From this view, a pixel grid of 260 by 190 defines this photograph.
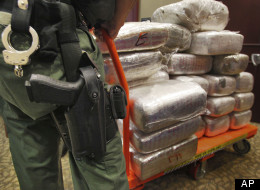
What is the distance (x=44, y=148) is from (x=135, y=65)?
0.58 meters

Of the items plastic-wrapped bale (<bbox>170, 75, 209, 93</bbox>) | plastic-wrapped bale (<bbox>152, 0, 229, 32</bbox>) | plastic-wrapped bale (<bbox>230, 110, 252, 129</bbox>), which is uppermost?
plastic-wrapped bale (<bbox>152, 0, 229, 32</bbox>)

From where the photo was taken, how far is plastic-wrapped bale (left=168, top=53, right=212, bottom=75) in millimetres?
1247

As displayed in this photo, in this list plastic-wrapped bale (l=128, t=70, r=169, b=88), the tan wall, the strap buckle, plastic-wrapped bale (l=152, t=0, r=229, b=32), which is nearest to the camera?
the strap buckle

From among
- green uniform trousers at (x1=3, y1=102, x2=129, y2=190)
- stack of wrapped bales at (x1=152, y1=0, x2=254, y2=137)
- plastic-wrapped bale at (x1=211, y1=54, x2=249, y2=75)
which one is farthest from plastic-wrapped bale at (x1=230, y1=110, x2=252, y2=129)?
green uniform trousers at (x1=3, y1=102, x2=129, y2=190)

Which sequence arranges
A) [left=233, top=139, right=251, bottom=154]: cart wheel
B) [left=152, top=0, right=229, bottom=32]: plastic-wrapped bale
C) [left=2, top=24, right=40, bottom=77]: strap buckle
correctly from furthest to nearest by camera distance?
[left=233, top=139, right=251, bottom=154]: cart wheel → [left=152, top=0, right=229, bottom=32]: plastic-wrapped bale → [left=2, top=24, right=40, bottom=77]: strap buckle

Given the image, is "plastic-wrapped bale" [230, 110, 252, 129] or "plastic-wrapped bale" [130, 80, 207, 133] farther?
"plastic-wrapped bale" [230, 110, 252, 129]

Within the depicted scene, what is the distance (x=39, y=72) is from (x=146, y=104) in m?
0.51

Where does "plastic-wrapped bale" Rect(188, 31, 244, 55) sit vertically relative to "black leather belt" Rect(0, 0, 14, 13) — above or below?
below

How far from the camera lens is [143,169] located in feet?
2.97

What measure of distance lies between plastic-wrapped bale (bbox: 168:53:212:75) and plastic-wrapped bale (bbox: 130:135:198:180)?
0.47 meters

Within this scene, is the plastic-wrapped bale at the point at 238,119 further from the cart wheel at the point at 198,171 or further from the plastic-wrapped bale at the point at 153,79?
the plastic-wrapped bale at the point at 153,79

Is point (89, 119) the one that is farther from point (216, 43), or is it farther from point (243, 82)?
point (243, 82)

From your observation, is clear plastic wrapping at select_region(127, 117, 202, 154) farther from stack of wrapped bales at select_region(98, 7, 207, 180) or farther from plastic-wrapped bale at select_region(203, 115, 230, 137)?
plastic-wrapped bale at select_region(203, 115, 230, 137)

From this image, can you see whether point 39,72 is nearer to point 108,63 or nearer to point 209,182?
point 108,63
